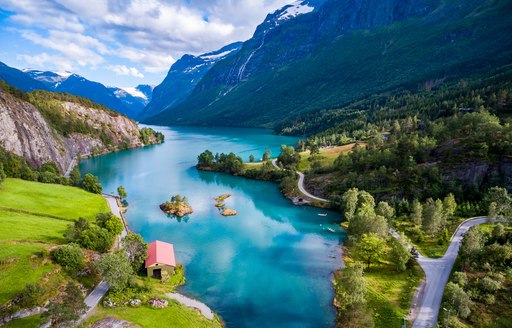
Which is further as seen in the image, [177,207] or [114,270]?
[177,207]

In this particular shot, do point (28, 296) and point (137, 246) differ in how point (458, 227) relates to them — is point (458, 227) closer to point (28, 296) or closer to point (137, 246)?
point (137, 246)

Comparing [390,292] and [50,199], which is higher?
[50,199]

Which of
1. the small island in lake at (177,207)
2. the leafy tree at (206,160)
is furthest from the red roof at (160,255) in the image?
the leafy tree at (206,160)

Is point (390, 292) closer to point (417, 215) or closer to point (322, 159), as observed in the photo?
point (417, 215)

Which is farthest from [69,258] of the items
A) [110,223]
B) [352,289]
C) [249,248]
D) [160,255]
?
[352,289]

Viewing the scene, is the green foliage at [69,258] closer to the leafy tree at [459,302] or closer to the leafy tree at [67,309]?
the leafy tree at [67,309]
